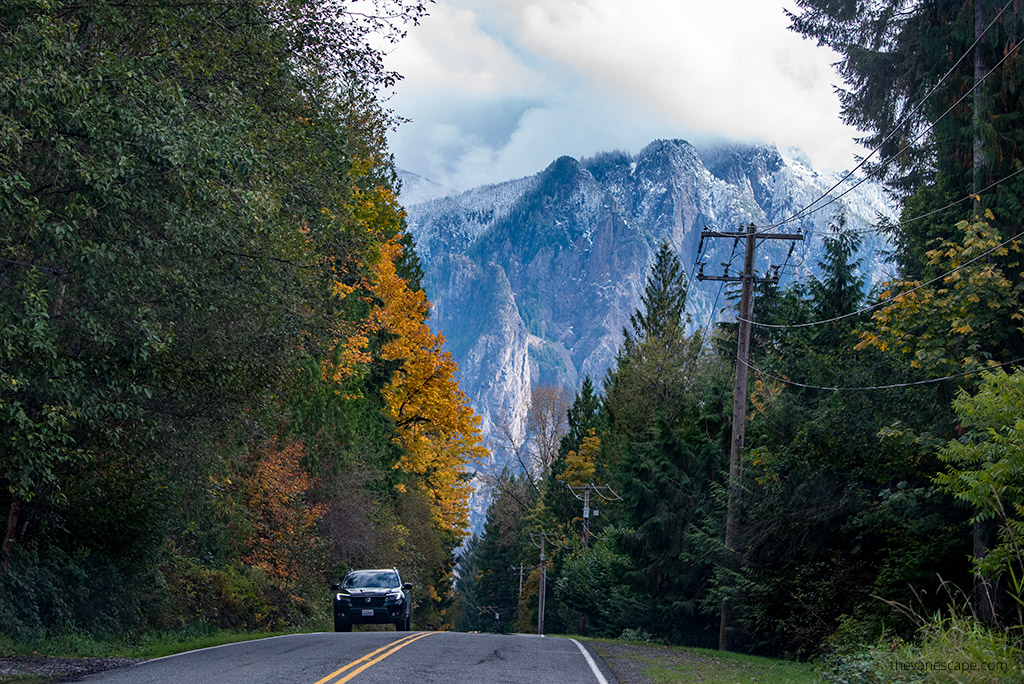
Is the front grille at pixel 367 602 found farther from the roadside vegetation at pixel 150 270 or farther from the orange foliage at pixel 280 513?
the orange foliage at pixel 280 513

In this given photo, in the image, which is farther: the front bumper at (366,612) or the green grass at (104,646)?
the front bumper at (366,612)

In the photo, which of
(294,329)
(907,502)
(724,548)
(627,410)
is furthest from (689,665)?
(627,410)

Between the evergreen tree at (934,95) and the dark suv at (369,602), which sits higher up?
the evergreen tree at (934,95)

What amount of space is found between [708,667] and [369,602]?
1020 centimetres

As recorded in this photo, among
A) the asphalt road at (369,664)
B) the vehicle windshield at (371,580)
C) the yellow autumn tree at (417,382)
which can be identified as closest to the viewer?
the asphalt road at (369,664)

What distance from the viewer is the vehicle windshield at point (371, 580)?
2505cm

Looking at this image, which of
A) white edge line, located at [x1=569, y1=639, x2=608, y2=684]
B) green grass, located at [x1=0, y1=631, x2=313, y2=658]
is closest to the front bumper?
green grass, located at [x1=0, y1=631, x2=313, y2=658]

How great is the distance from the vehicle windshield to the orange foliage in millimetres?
4575

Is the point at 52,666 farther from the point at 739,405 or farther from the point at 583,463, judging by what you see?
the point at 583,463

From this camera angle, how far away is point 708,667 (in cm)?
1747

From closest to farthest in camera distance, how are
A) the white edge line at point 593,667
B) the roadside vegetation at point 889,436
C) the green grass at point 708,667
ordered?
1. the white edge line at point 593,667
2. the roadside vegetation at point 889,436
3. the green grass at point 708,667

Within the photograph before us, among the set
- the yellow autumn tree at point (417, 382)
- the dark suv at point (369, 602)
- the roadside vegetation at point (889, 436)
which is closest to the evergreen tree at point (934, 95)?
the roadside vegetation at point (889, 436)

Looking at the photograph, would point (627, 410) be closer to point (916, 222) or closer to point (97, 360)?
point (916, 222)

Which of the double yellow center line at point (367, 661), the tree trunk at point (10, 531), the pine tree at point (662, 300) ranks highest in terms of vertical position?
the pine tree at point (662, 300)
